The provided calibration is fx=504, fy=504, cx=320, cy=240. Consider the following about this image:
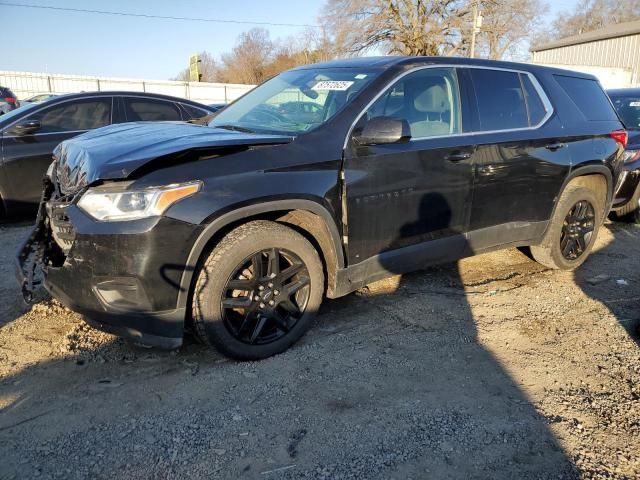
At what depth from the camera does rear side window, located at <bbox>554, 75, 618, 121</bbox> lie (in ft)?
15.4

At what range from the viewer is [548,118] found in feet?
14.4

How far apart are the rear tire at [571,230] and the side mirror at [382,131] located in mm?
2245

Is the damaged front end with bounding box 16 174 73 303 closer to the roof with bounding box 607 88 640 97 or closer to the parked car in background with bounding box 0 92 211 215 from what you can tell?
the parked car in background with bounding box 0 92 211 215

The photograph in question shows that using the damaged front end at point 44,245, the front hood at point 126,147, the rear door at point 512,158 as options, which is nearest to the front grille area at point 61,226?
the damaged front end at point 44,245

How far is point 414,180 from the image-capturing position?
137 inches

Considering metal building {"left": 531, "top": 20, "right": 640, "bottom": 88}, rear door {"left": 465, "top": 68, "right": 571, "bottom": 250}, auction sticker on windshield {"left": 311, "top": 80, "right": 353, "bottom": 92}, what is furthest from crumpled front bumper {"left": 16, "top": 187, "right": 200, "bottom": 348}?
metal building {"left": 531, "top": 20, "right": 640, "bottom": 88}

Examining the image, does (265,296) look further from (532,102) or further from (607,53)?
(607,53)

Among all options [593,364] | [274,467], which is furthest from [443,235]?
[274,467]

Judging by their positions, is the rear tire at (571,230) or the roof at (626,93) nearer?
the rear tire at (571,230)

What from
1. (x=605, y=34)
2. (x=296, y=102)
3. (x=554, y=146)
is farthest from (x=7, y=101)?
(x=605, y=34)

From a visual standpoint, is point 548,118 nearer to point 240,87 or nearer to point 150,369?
point 150,369

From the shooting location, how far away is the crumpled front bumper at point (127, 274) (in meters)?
2.59

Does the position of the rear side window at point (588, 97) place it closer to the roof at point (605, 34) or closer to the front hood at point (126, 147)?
the front hood at point (126, 147)

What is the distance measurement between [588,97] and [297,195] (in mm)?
3500
